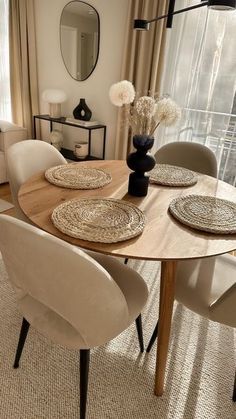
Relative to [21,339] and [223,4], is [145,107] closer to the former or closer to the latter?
[223,4]

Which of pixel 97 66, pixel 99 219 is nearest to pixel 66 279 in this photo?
pixel 99 219

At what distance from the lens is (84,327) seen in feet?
3.22

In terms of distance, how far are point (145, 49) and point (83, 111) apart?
93 centimetres

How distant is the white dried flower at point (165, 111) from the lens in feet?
4.38

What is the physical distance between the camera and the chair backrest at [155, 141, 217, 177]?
2070mm

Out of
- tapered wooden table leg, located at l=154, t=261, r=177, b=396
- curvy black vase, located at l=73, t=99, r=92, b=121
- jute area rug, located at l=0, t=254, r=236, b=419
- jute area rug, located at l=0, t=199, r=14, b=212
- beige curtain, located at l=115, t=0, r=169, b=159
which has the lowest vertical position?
jute area rug, located at l=0, t=254, r=236, b=419

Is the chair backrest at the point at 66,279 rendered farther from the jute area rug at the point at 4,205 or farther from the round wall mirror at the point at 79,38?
the round wall mirror at the point at 79,38

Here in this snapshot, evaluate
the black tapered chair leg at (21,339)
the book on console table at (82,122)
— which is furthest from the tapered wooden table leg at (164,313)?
the book on console table at (82,122)

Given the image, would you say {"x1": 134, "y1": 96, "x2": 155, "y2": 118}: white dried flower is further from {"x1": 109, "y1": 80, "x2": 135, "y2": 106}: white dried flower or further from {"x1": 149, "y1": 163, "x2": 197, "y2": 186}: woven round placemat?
{"x1": 149, "y1": 163, "x2": 197, "y2": 186}: woven round placemat

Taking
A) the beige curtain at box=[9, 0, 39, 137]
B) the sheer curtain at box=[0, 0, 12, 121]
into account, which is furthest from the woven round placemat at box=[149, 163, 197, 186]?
the sheer curtain at box=[0, 0, 12, 121]

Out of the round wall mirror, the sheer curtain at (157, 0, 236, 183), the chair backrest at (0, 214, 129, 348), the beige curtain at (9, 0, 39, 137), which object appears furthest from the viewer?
the beige curtain at (9, 0, 39, 137)

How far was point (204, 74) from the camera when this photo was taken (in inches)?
105

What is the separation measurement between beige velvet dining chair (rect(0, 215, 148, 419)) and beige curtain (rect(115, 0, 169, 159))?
7.22ft

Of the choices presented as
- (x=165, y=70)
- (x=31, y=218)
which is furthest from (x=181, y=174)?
(x=165, y=70)
